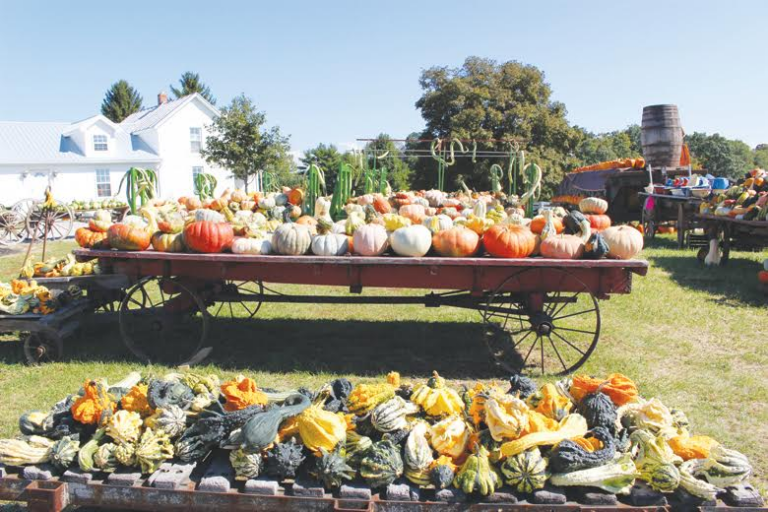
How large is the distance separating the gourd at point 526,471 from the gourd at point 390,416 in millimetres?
572

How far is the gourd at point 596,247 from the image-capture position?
16.4ft

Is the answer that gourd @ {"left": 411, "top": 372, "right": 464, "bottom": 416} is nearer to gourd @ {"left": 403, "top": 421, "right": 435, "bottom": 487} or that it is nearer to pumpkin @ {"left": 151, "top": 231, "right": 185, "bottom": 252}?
gourd @ {"left": 403, "top": 421, "right": 435, "bottom": 487}

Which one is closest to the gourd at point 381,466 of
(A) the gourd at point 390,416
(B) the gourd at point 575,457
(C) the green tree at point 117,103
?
(A) the gourd at point 390,416

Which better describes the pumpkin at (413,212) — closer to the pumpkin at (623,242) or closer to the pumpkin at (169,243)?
the pumpkin at (623,242)

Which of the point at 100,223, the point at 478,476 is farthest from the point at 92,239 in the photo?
the point at 478,476

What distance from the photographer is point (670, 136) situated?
16.7 m

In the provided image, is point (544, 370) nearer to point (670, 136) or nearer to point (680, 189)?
point (680, 189)

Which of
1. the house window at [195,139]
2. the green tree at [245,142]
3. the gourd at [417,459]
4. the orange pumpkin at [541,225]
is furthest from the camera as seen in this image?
the house window at [195,139]

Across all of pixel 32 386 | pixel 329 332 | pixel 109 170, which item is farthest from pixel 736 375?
pixel 109 170

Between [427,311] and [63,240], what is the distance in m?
14.5

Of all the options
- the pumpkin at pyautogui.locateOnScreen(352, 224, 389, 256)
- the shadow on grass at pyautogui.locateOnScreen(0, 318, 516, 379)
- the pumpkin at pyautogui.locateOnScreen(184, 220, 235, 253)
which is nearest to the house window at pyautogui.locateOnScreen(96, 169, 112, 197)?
the shadow on grass at pyautogui.locateOnScreen(0, 318, 516, 379)

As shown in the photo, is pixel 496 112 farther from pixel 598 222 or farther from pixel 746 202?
pixel 598 222

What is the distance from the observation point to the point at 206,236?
209 inches

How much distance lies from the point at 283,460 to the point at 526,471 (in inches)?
46.6
